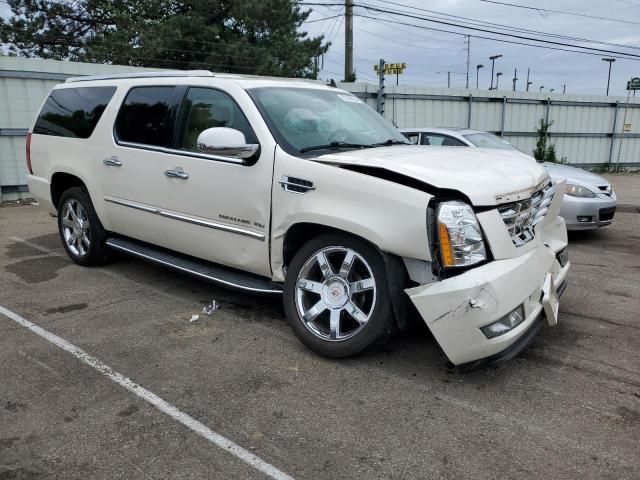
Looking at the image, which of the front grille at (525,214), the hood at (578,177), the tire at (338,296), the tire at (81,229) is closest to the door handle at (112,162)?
the tire at (81,229)

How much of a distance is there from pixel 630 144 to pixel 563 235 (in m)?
17.0

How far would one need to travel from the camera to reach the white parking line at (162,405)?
2.50 metres

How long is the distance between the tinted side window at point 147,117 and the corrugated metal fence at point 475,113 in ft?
21.3

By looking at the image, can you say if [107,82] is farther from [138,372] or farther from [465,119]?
[465,119]

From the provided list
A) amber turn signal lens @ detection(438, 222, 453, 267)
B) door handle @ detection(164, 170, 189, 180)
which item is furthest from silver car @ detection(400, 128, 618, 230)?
door handle @ detection(164, 170, 189, 180)

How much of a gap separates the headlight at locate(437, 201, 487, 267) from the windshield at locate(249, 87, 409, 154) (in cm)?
117

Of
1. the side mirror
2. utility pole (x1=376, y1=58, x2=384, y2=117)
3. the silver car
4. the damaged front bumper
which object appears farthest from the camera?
utility pole (x1=376, y1=58, x2=384, y2=117)

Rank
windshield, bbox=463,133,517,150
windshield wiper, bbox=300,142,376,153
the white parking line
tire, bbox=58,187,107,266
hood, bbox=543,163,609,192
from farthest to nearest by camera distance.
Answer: windshield, bbox=463,133,517,150, hood, bbox=543,163,609,192, tire, bbox=58,187,107,266, windshield wiper, bbox=300,142,376,153, the white parking line

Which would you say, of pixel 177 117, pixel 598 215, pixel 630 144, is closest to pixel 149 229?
pixel 177 117

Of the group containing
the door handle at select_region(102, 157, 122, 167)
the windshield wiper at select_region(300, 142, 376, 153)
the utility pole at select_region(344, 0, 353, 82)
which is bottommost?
the door handle at select_region(102, 157, 122, 167)

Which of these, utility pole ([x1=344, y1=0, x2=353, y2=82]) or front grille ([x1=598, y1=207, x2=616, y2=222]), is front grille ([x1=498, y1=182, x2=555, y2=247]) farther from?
utility pole ([x1=344, y1=0, x2=353, y2=82])

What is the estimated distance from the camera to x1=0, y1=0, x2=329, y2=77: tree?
19.5 meters

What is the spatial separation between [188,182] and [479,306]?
2.46 meters

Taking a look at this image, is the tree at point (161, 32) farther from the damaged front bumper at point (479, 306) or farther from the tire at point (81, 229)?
the damaged front bumper at point (479, 306)
